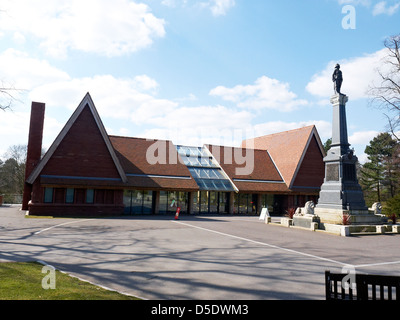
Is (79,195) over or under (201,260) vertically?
over

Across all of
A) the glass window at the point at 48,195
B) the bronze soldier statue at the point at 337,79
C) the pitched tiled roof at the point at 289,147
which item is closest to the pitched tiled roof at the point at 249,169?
the pitched tiled roof at the point at 289,147

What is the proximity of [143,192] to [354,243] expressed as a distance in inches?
794

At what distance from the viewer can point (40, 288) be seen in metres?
6.28

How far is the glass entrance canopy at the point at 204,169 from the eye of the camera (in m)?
32.6

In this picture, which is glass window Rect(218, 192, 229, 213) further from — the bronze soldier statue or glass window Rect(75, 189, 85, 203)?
the bronze soldier statue

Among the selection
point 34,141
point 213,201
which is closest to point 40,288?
point 213,201

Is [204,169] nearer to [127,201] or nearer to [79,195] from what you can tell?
[127,201]

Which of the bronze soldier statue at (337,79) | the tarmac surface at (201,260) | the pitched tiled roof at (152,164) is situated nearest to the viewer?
the tarmac surface at (201,260)

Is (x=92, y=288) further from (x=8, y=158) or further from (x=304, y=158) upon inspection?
(x=8, y=158)

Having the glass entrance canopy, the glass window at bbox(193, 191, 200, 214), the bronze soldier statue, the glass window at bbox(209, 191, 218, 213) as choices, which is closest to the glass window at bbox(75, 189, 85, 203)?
the glass window at bbox(193, 191, 200, 214)

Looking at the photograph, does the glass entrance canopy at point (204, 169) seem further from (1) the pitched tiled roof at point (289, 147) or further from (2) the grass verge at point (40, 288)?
(2) the grass verge at point (40, 288)

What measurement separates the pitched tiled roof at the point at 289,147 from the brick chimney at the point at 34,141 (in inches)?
1084

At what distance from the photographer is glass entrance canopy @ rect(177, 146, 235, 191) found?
32.6 metres

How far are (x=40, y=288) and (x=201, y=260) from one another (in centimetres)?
507
